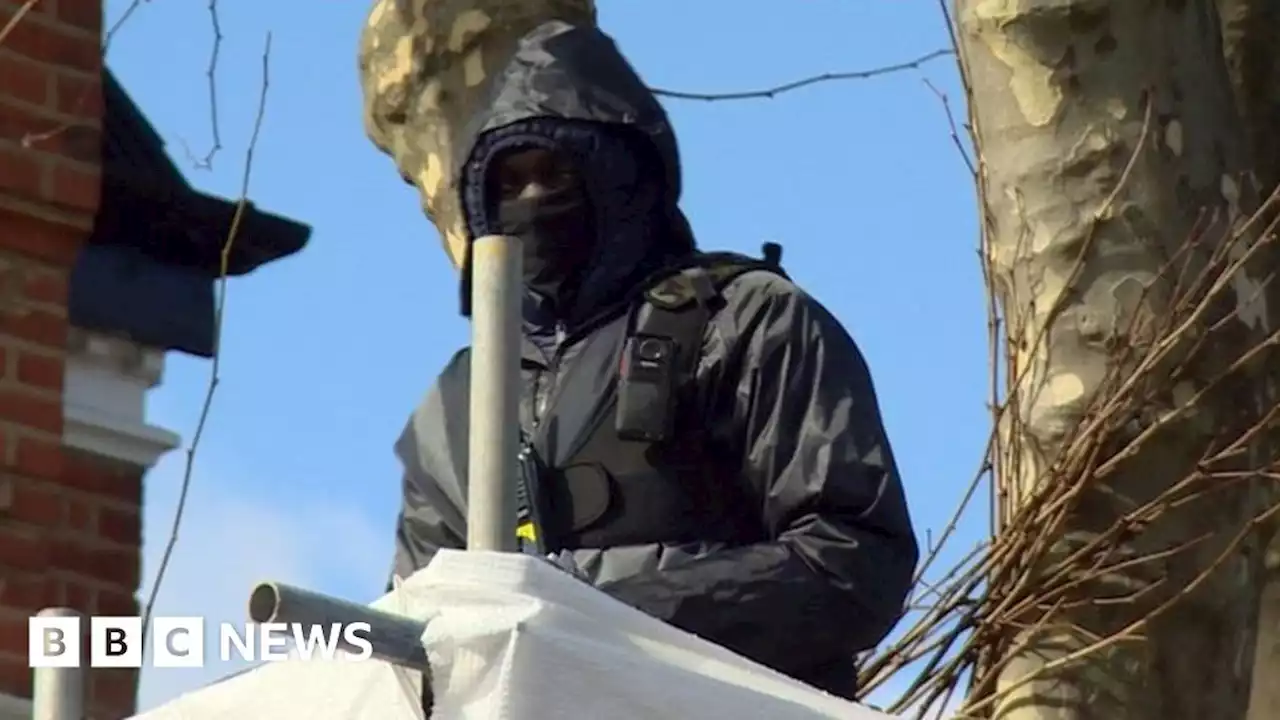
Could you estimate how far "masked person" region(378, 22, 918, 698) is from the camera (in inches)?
133

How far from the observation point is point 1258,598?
5145mm

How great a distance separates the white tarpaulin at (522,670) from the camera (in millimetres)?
2703

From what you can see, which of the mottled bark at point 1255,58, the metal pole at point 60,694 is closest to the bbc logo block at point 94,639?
the metal pole at point 60,694

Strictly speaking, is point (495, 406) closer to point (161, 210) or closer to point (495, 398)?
point (495, 398)

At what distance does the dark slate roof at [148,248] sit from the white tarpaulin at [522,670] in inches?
108

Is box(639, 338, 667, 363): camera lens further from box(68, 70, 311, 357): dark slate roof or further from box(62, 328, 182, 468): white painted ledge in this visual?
box(68, 70, 311, 357): dark slate roof

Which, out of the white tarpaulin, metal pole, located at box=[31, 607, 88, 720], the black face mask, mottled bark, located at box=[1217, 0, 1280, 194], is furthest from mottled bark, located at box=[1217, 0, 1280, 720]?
the white tarpaulin

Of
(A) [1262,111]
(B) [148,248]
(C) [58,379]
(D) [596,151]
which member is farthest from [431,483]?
(A) [1262,111]

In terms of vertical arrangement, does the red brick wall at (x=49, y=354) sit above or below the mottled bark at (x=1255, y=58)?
below

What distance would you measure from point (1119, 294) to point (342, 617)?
2623 mm

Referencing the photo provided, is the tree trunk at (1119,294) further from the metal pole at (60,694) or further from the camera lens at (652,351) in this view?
the metal pole at (60,694)

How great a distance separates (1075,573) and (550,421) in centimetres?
163

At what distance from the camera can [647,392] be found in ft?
11.3

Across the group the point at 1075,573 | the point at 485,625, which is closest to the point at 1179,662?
the point at 1075,573
